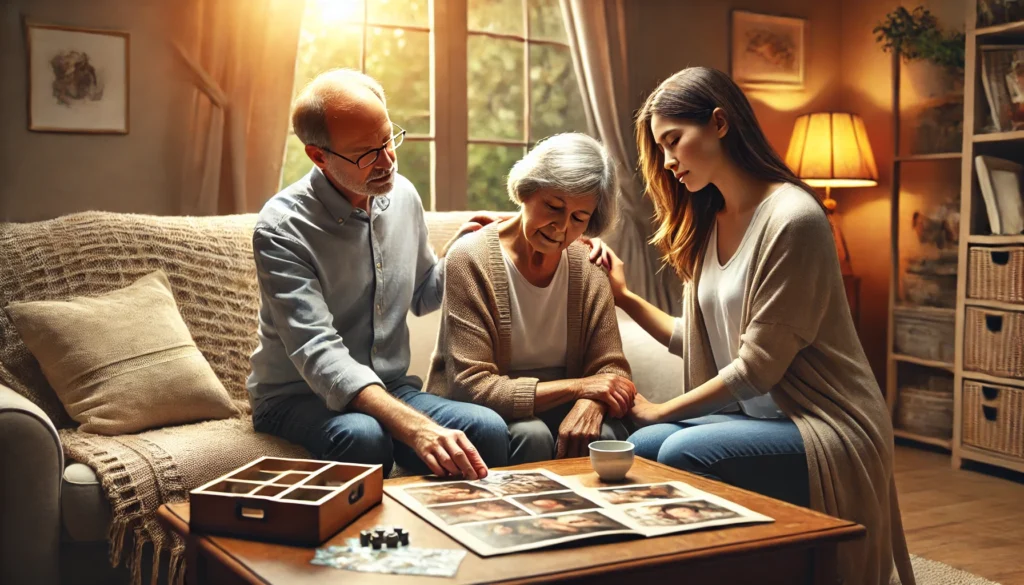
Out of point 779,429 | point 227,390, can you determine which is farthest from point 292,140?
point 779,429

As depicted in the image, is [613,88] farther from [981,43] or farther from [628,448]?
[628,448]

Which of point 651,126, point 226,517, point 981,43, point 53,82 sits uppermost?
point 981,43

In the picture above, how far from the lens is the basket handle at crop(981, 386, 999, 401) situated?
11.3 feet

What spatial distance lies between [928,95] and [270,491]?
3613 millimetres

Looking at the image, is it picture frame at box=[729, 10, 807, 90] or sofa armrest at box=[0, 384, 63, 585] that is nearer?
sofa armrest at box=[0, 384, 63, 585]

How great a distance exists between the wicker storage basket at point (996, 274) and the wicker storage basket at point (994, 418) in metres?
0.32

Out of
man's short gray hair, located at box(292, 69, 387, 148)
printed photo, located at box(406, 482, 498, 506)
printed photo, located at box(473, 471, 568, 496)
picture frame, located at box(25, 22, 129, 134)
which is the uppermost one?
picture frame, located at box(25, 22, 129, 134)

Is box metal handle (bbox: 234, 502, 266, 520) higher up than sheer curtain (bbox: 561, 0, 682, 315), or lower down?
lower down

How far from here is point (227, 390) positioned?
244 cm

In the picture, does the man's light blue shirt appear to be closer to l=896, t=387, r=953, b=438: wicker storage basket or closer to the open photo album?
the open photo album

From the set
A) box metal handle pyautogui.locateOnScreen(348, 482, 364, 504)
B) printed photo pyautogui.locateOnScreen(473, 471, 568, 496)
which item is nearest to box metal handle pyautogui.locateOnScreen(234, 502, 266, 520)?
box metal handle pyautogui.locateOnScreen(348, 482, 364, 504)

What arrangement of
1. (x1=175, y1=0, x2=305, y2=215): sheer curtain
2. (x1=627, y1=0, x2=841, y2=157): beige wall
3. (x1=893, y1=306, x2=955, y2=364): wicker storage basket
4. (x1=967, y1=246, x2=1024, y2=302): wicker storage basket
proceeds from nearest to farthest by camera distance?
(x1=175, y1=0, x2=305, y2=215): sheer curtain, (x1=967, y1=246, x2=1024, y2=302): wicker storage basket, (x1=893, y1=306, x2=955, y2=364): wicker storage basket, (x1=627, y1=0, x2=841, y2=157): beige wall

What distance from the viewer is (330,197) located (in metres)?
2.14

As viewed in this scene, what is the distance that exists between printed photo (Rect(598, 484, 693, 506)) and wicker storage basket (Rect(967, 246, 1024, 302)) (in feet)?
7.46
